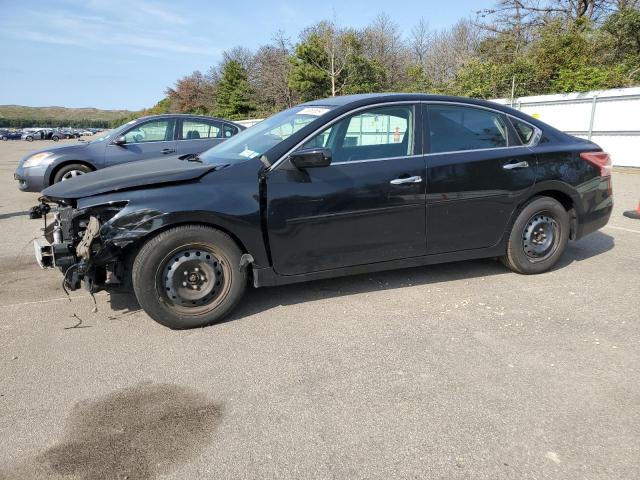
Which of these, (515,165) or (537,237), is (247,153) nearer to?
(515,165)

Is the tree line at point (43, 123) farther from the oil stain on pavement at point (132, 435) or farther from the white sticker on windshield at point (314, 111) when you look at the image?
the oil stain on pavement at point (132, 435)

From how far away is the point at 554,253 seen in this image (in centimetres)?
489

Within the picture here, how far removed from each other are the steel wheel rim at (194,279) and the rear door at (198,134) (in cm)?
591

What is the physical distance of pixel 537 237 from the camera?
4809mm

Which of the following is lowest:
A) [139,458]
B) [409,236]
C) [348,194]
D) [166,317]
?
[139,458]

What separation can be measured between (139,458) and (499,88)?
2094cm

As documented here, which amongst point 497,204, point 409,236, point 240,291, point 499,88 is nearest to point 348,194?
point 409,236

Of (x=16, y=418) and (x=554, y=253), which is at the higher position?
(x=554, y=253)

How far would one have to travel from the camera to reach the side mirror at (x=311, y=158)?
145 inches

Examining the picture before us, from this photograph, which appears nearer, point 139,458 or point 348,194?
point 139,458

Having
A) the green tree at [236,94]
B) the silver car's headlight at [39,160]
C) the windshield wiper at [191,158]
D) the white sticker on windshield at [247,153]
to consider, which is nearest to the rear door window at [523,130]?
the white sticker on windshield at [247,153]

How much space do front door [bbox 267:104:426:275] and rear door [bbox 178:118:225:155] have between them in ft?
18.7

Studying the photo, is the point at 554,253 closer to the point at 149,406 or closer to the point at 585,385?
the point at 585,385

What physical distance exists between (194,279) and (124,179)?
0.92 meters
